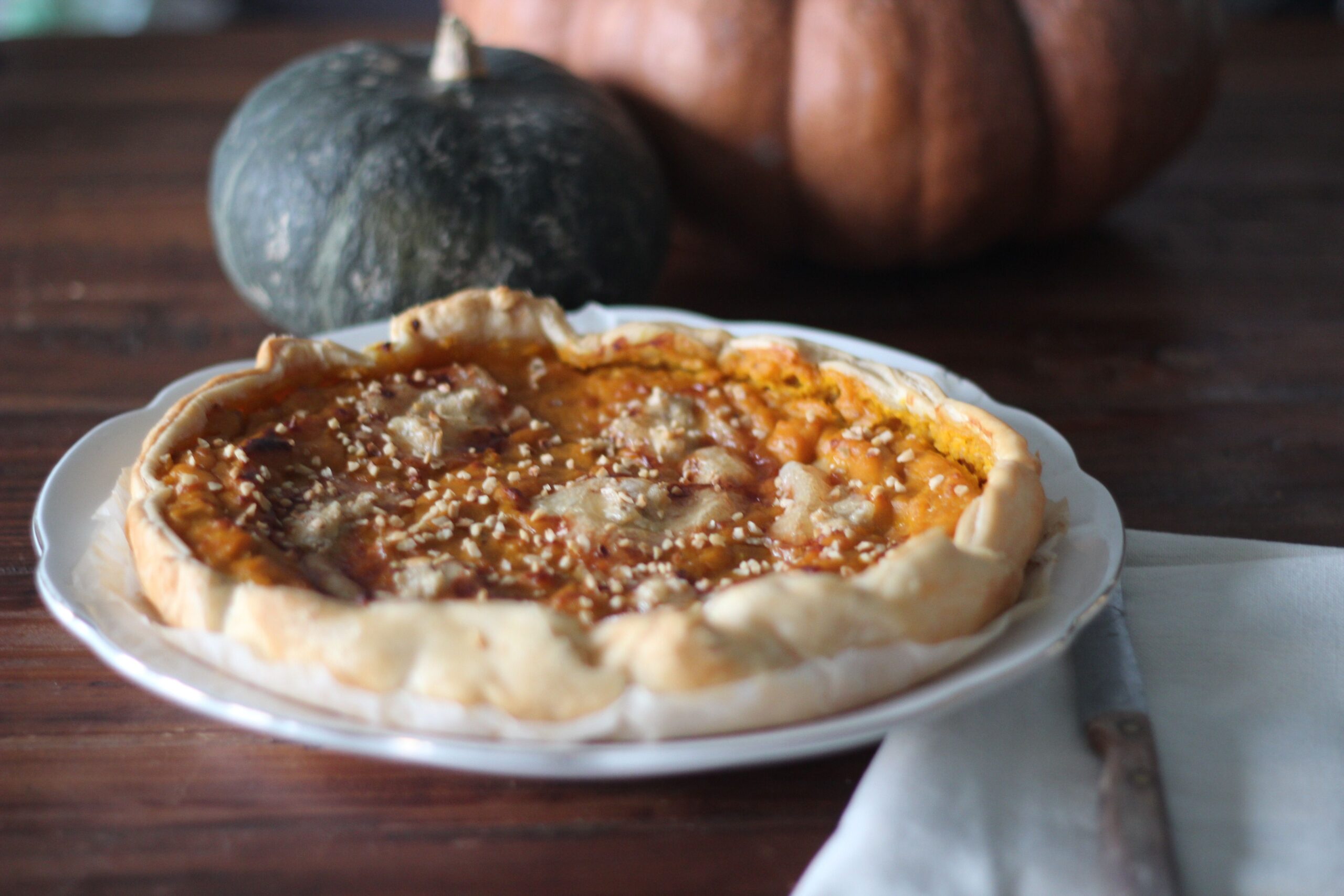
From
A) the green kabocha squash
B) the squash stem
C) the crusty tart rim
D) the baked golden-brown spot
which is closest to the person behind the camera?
the crusty tart rim

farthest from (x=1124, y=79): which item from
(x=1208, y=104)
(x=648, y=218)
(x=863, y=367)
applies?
(x=863, y=367)

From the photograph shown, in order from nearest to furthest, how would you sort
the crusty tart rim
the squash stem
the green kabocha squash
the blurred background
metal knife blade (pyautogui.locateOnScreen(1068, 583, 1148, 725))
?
1. the crusty tart rim
2. metal knife blade (pyautogui.locateOnScreen(1068, 583, 1148, 725))
3. the green kabocha squash
4. the squash stem
5. the blurred background

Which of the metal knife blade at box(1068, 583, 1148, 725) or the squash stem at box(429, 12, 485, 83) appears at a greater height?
the squash stem at box(429, 12, 485, 83)

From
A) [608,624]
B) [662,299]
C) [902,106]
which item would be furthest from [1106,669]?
[662,299]

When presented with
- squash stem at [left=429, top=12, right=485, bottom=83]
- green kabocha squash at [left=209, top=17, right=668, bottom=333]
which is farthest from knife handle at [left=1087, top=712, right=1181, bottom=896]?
squash stem at [left=429, top=12, right=485, bottom=83]

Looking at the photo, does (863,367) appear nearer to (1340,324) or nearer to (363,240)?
(363,240)

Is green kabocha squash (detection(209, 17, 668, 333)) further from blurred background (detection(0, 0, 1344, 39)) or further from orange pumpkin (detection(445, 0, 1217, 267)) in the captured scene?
blurred background (detection(0, 0, 1344, 39))

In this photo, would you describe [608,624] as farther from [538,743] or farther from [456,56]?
[456,56]
